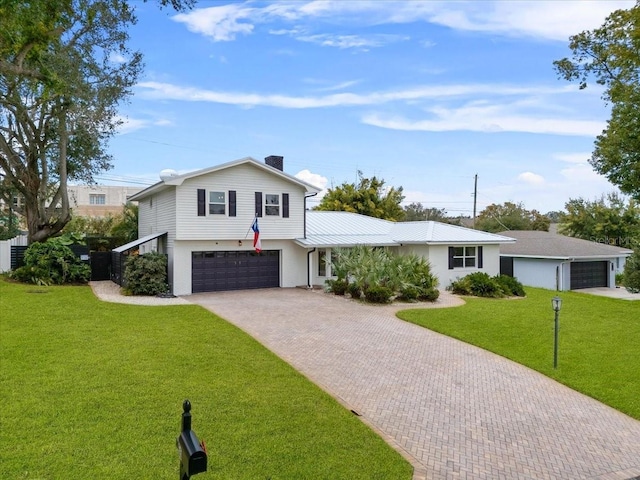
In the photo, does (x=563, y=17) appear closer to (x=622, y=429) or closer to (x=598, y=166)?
(x=598, y=166)

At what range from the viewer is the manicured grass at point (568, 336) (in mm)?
9539

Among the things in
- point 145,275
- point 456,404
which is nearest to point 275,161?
point 145,275

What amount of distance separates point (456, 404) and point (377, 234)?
1783 cm

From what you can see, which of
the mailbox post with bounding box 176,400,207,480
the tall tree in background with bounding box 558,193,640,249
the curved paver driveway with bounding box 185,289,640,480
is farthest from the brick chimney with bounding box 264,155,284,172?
the tall tree in background with bounding box 558,193,640,249

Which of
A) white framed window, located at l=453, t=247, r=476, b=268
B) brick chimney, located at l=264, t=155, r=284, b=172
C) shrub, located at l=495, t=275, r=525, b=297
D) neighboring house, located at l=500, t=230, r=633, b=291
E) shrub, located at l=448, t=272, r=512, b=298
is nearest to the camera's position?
shrub, located at l=448, t=272, r=512, b=298

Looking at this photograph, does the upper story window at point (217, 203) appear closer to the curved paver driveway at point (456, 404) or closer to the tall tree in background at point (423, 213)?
the curved paver driveway at point (456, 404)

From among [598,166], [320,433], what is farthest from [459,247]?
[320,433]

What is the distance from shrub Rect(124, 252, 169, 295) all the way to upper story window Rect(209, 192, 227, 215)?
3.20 meters

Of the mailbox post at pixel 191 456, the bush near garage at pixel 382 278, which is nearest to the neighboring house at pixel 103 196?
the bush near garage at pixel 382 278

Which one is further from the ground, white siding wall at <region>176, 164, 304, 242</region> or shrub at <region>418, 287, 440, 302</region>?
white siding wall at <region>176, 164, 304, 242</region>

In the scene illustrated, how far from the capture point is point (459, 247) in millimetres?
24547

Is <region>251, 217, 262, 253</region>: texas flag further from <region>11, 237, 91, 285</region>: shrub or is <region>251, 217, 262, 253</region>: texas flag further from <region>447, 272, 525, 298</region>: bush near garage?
<region>447, 272, 525, 298</region>: bush near garage

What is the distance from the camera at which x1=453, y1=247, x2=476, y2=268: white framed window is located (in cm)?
2450

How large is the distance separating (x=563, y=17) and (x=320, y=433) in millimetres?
15225
